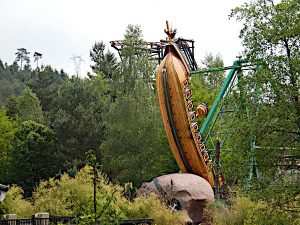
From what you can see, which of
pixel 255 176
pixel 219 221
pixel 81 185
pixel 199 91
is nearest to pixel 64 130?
pixel 199 91

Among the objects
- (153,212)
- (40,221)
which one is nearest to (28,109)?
(153,212)

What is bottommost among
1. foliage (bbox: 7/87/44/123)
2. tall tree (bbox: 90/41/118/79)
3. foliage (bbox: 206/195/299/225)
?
foliage (bbox: 206/195/299/225)

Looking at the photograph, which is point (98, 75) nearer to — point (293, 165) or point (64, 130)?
point (64, 130)

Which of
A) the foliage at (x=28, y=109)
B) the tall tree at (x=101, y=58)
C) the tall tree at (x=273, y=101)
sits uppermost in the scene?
the tall tree at (x=101, y=58)

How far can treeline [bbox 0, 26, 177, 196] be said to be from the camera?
2620 cm

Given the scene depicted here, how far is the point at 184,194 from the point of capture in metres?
17.9

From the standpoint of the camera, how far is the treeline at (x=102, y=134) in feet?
86.0

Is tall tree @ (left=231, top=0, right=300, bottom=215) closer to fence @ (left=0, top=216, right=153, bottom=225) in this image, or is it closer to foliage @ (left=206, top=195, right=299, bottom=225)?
foliage @ (left=206, top=195, right=299, bottom=225)

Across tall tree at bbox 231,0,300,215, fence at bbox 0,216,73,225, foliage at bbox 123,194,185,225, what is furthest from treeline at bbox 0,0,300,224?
fence at bbox 0,216,73,225

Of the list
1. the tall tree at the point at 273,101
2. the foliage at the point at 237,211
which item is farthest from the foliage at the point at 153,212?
the tall tree at the point at 273,101

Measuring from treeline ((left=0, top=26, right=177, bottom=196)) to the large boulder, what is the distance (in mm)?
7252

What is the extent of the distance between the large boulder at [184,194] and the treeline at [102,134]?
7.25m

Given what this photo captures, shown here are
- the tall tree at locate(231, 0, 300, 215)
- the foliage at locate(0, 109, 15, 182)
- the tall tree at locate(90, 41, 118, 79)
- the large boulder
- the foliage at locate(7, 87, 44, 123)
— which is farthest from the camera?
the tall tree at locate(90, 41, 118, 79)

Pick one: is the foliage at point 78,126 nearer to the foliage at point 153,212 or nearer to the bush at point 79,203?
the bush at point 79,203
